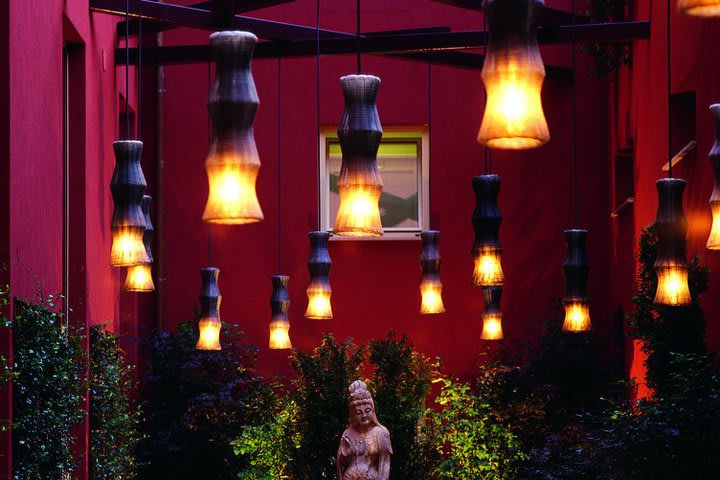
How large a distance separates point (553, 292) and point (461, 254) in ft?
3.98

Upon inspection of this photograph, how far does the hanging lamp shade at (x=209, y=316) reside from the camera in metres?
10.7

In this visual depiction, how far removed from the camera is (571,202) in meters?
15.0

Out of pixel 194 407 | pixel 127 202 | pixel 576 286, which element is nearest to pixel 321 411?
pixel 194 407

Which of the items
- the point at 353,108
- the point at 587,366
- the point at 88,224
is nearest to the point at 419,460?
the point at 587,366

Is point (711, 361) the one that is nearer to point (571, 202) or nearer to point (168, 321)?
point (571, 202)

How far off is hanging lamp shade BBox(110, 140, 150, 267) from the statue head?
126 inches

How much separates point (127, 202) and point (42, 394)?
1434 millimetres

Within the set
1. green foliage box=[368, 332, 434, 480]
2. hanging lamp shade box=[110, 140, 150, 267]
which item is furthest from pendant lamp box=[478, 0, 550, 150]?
green foliage box=[368, 332, 434, 480]

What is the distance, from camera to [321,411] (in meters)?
11.7

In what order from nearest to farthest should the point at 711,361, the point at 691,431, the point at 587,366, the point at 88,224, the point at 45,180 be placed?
the point at 691,431 < the point at 711,361 < the point at 45,180 < the point at 88,224 < the point at 587,366

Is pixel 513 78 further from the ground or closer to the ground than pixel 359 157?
further from the ground

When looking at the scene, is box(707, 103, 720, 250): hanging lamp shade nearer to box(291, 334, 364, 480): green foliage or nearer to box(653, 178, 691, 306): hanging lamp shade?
box(653, 178, 691, 306): hanging lamp shade

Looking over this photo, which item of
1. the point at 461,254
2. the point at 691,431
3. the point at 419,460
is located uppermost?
the point at 461,254

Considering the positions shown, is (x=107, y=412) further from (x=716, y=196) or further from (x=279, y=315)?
(x=716, y=196)
